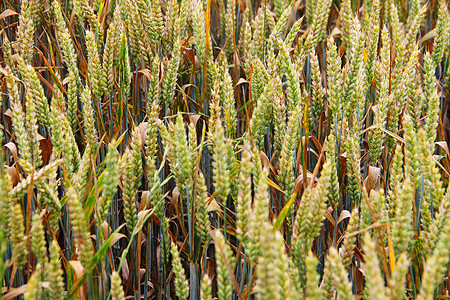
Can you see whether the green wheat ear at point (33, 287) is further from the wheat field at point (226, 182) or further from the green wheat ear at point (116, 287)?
the green wheat ear at point (116, 287)

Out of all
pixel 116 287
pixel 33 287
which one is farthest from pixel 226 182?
pixel 33 287

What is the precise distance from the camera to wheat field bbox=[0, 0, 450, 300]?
86 cm

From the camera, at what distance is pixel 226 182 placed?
0.95 meters

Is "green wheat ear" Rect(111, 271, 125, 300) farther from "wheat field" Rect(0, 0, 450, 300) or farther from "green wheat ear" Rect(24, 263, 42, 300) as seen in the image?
"green wheat ear" Rect(24, 263, 42, 300)

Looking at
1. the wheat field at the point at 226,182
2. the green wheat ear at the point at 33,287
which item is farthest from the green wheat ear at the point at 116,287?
the green wheat ear at the point at 33,287

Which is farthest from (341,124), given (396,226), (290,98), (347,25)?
(347,25)

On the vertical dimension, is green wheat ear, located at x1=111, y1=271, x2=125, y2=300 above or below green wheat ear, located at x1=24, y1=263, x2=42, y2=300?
below

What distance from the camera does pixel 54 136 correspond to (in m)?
1.09

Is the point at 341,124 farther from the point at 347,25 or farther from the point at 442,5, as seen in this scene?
the point at 442,5

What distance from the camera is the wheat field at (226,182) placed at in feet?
2.82

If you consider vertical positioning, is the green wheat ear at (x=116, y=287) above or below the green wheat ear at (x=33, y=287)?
below

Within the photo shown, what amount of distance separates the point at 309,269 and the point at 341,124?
631 mm

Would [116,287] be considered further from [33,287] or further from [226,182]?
[226,182]

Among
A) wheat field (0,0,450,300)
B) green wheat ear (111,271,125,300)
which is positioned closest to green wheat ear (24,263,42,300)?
wheat field (0,0,450,300)
